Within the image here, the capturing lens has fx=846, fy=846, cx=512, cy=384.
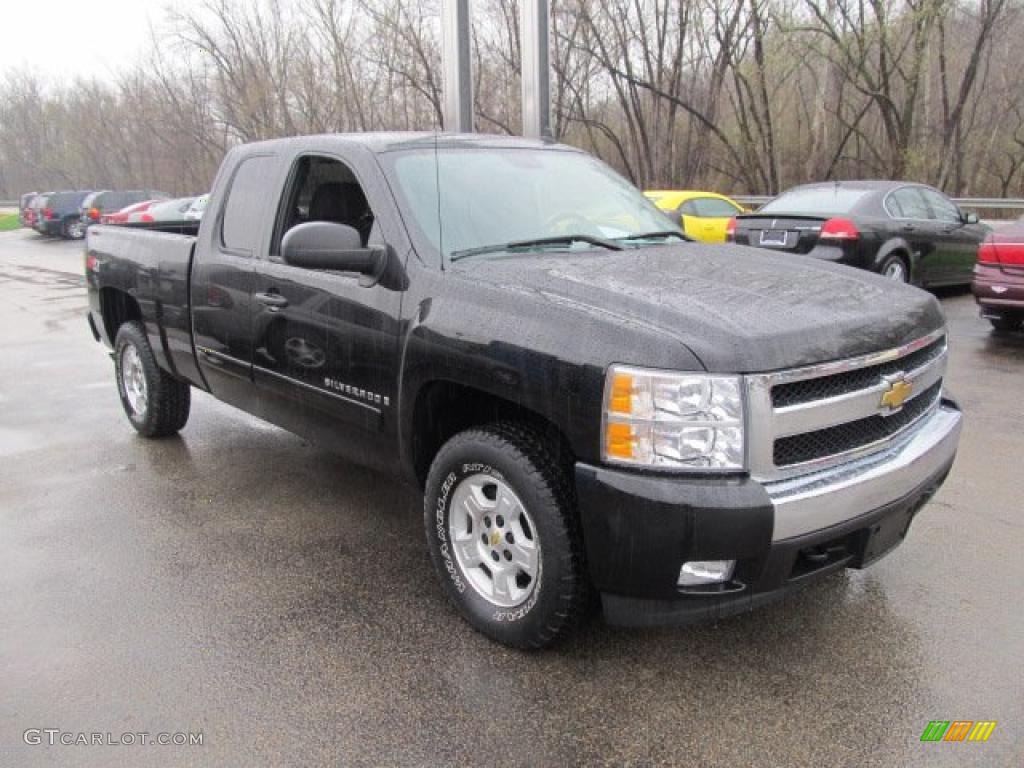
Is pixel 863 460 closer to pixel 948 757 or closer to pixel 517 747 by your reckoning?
pixel 948 757

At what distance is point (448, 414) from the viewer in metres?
3.43

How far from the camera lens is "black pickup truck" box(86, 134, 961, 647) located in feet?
8.46

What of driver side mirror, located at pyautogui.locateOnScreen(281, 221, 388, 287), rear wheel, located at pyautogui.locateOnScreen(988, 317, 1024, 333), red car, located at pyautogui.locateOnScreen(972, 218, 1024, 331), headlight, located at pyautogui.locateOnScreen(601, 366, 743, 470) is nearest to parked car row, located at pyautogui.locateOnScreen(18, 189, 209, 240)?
rear wheel, located at pyautogui.locateOnScreen(988, 317, 1024, 333)

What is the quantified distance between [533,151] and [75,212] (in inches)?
1140

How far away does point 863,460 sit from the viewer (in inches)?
113

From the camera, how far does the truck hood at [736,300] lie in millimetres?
2607

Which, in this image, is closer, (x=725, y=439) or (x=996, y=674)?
(x=725, y=439)

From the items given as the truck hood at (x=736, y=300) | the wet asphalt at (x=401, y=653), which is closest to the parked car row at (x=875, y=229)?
the wet asphalt at (x=401, y=653)

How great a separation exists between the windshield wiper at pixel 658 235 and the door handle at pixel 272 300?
161cm

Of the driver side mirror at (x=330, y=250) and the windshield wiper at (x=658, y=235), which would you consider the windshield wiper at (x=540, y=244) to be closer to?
the windshield wiper at (x=658, y=235)

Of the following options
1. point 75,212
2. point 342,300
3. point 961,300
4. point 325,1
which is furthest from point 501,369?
point 325,1

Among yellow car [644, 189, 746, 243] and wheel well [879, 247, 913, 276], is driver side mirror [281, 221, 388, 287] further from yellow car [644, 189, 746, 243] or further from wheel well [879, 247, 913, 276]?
yellow car [644, 189, 746, 243]

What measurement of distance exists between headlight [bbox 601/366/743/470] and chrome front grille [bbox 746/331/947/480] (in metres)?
0.06

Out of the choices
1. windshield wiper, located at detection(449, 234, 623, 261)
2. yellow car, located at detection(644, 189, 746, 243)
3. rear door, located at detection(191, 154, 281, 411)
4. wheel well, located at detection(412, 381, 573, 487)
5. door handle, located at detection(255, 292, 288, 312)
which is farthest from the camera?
yellow car, located at detection(644, 189, 746, 243)
